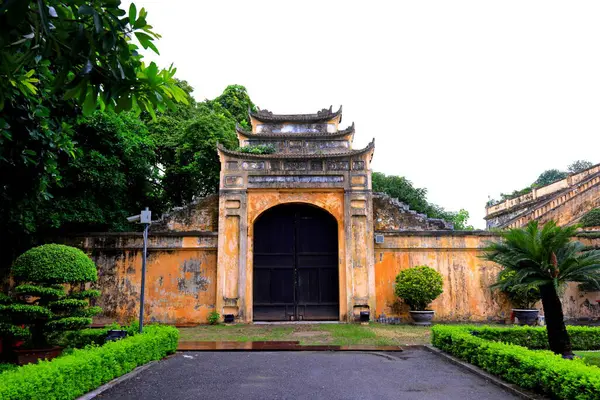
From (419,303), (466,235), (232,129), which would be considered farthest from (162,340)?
(232,129)

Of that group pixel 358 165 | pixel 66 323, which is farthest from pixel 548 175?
A: pixel 66 323

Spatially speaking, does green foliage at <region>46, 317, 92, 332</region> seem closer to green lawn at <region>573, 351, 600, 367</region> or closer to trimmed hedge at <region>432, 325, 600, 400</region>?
trimmed hedge at <region>432, 325, 600, 400</region>

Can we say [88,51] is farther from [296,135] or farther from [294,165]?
[296,135]

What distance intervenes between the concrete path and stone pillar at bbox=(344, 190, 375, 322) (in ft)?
17.2

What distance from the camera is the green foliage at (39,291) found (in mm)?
8312

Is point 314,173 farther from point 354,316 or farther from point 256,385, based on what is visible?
point 256,385

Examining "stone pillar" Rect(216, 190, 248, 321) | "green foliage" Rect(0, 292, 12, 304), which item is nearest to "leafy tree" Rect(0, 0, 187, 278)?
"green foliage" Rect(0, 292, 12, 304)

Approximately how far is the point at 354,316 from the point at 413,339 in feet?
11.4

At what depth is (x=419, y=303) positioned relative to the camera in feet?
44.9

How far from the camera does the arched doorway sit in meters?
14.9

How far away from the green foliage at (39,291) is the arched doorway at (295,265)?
713cm

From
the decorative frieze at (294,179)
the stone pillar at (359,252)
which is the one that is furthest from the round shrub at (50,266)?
the stone pillar at (359,252)

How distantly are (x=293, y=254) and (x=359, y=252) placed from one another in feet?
7.27

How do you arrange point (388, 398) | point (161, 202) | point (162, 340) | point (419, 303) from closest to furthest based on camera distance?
1. point (388, 398)
2. point (162, 340)
3. point (419, 303)
4. point (161, 202)
